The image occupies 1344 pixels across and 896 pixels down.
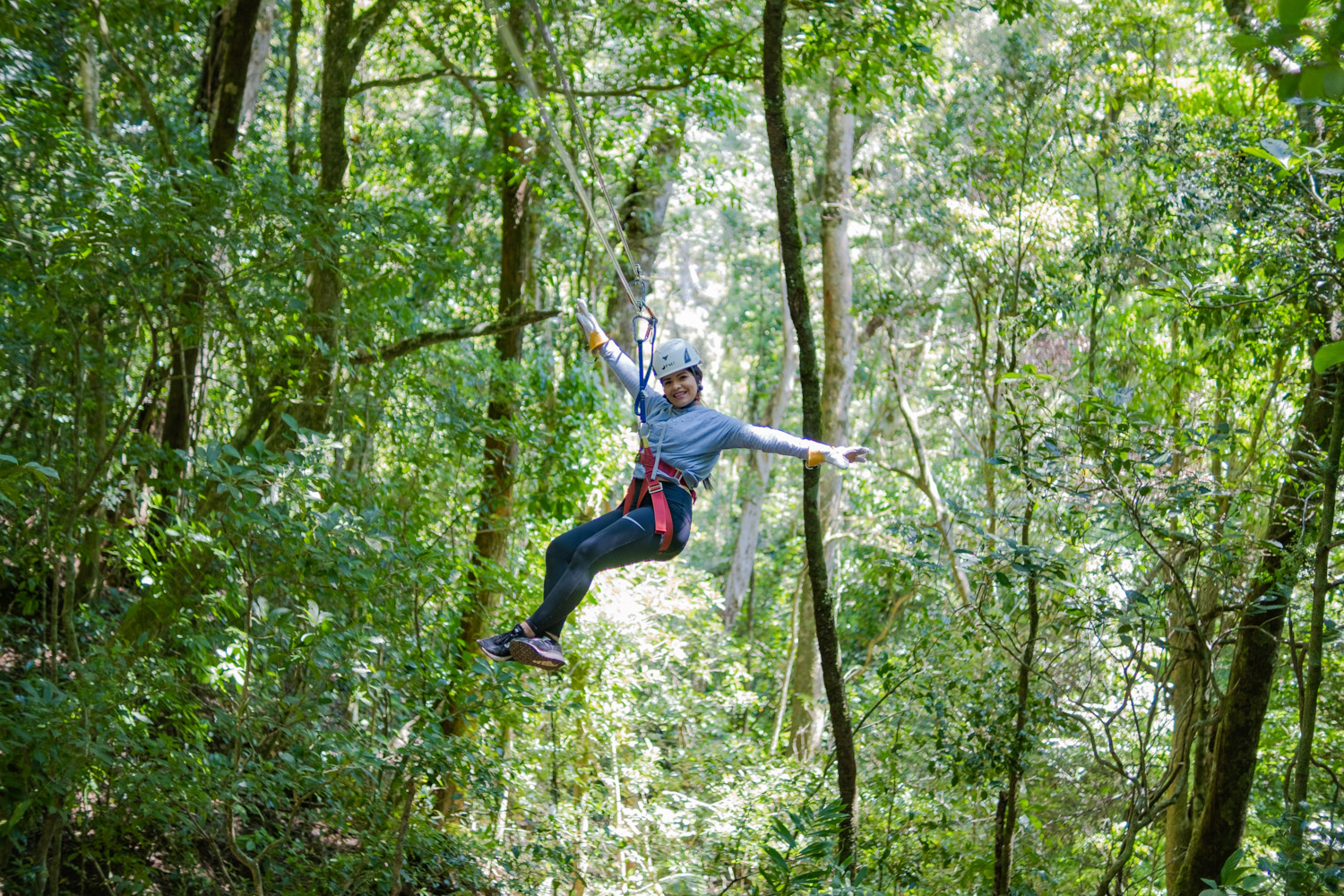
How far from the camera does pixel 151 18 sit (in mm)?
6992

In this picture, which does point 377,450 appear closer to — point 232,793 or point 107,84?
point 232,793

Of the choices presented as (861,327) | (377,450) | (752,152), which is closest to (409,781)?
(377,450)

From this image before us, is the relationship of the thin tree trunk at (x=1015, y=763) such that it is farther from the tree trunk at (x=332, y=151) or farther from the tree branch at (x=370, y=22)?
the tree branch at (x=370, y=22)

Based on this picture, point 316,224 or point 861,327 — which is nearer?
point 316,224

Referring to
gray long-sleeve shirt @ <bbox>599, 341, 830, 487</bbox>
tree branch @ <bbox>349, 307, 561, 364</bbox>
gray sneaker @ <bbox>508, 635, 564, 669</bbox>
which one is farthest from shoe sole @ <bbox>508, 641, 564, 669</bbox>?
tree branch @ <bbox>349, 307, 561, 364</bbox>

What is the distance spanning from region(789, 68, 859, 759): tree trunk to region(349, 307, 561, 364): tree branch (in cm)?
468

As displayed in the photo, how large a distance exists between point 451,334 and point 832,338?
5.32 metres

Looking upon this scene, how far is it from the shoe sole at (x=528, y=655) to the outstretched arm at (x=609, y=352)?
3.58 feet

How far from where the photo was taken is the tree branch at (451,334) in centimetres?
586

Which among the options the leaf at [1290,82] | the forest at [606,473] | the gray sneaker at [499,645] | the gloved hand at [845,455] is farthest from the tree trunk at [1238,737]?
the leaf at [1290,82]

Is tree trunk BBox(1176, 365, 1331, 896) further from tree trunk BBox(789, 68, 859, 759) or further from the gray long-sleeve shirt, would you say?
tree trunk BBox(789, 68, 859, 759)

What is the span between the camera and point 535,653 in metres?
3.64

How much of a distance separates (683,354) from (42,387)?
7.93 feet

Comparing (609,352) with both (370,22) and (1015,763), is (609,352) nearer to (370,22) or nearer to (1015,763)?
(1015,763)
